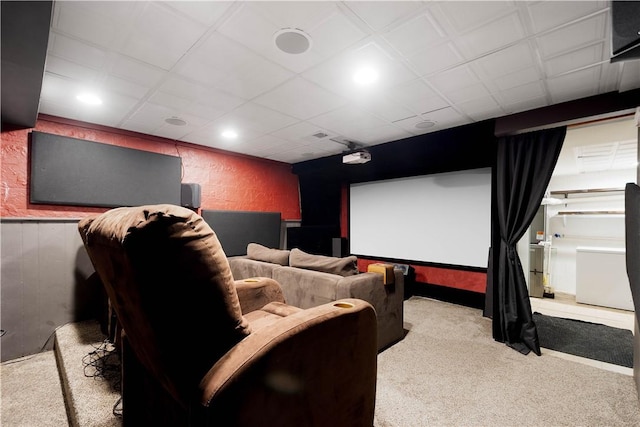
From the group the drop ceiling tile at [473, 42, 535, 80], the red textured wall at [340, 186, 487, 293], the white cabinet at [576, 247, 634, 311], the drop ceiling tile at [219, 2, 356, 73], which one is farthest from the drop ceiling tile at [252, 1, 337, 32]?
the white cabinet at [576, 247, 634, 311]

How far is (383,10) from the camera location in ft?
5.18

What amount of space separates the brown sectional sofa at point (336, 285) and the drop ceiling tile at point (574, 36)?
81.6 inches

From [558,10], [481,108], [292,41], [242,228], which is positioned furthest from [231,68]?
[242,228]

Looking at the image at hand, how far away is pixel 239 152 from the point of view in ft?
15.6

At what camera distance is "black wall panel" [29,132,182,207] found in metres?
2.95

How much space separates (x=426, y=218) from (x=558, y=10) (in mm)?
3264

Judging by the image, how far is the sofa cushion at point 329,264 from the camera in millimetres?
2486

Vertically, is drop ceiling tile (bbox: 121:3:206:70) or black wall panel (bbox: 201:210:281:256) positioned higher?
drop ceiling tile (bbox: 121:3:206:70)

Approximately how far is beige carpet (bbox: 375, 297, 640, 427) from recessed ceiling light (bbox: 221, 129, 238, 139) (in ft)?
10.4

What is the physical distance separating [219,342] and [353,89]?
2.29m

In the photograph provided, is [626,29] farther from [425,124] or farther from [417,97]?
[425,124]

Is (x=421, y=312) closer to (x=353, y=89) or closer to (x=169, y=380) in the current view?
(x=353, y=89)

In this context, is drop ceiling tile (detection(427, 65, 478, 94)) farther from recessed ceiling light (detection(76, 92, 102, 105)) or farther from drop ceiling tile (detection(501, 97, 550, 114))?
recessed ceiling light (detection(76, 92, 102, 105))

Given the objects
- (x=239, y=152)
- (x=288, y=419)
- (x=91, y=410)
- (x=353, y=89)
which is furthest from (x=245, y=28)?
(x=239, y=152)
